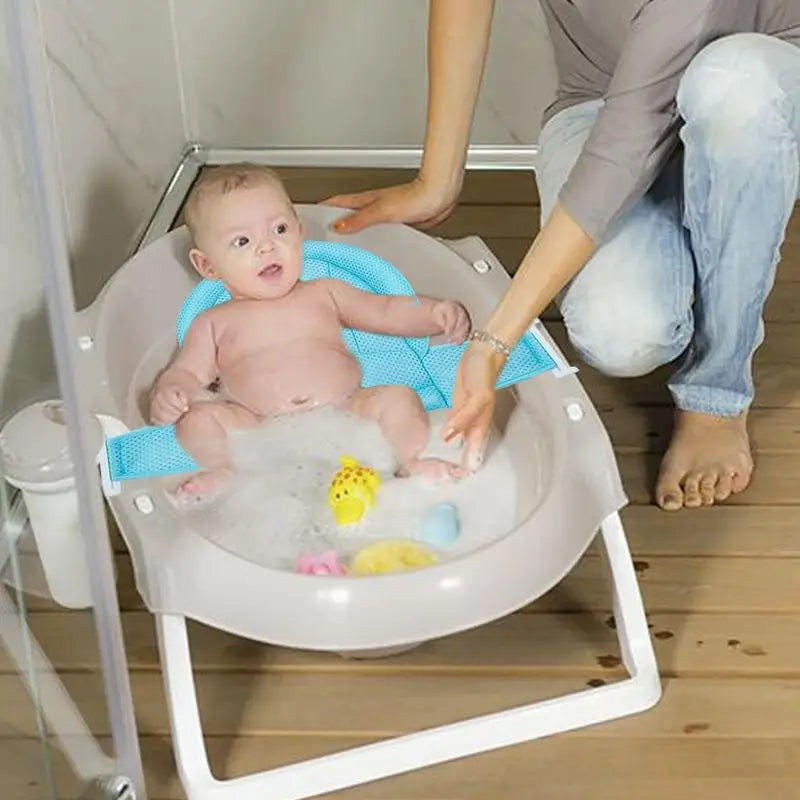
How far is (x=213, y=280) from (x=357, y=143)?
83 centimetres

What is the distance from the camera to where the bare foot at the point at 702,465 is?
183 centimetres

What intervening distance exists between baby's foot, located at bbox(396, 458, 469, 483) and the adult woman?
0.15ft

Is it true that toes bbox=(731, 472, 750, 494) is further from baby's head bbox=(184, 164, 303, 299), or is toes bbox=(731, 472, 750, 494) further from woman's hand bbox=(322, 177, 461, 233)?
baby's head bbox=(184, 164, 303, 299)

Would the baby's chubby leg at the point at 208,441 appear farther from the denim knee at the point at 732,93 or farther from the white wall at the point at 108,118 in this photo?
the denim knee at the point at 732,93

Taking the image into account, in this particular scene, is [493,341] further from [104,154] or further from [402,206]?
[104,154]

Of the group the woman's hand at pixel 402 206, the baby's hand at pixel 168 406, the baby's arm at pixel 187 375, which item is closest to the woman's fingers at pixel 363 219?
the woman's hand at pixel 402 206

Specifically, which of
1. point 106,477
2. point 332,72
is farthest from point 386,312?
point 332,72

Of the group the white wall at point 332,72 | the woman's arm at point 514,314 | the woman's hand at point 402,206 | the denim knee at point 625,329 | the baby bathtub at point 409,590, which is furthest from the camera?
the white wall at point 332,72

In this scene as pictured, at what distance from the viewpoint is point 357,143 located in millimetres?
2625

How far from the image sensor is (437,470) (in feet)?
5.48

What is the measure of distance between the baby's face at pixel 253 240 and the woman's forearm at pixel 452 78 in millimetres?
186

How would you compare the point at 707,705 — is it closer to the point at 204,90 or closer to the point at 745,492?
the point at 745,492

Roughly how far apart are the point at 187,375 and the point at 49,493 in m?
0.53

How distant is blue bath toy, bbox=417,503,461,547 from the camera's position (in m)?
1.60
